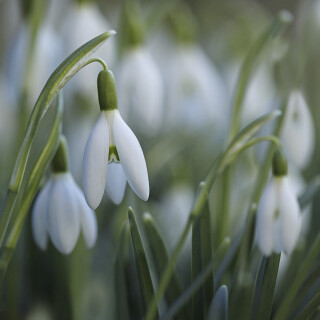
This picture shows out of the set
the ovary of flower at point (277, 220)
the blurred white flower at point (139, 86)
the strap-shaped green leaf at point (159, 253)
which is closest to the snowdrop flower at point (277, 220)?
the ovary of flower at point (277, 220)

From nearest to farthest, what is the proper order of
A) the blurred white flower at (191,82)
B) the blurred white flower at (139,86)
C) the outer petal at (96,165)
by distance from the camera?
the outer petal at (96,165) < the blurred white flower at (139,86) < the blurred white flower at (191,82)

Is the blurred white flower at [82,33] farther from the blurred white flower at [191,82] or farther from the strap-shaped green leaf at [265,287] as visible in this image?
the strap-shaped green leaf at [265,287]

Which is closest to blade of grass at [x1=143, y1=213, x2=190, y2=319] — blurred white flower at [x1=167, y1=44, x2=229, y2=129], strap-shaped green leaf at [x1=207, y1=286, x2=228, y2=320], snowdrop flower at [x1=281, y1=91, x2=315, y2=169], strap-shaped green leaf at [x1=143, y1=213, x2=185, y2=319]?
strap-shaped green leaf at [x1=143, y1=213, x2=185, y2=319]

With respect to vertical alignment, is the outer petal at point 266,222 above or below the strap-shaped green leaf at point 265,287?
above

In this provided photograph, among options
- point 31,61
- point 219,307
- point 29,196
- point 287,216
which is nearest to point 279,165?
point 287,216

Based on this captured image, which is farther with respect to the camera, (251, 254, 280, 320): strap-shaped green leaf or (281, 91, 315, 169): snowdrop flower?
(281, 91, 315, 169): snowdrop flower

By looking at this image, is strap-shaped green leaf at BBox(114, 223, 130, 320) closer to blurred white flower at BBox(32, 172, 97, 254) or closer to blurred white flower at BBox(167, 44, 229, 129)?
blurred white flower at BBox(32, 172, 97, 254)

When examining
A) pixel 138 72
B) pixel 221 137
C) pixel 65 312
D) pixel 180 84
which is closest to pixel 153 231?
pixel 65 312
